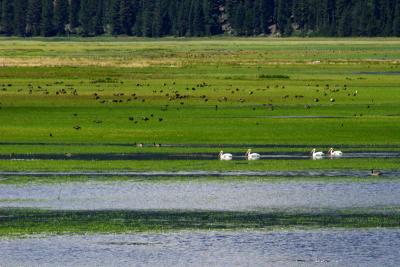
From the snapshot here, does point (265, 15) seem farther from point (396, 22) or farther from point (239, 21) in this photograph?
point (396, 22)

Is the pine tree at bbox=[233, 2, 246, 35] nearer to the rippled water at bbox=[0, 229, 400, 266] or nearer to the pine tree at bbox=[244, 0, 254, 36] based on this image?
the pine tree at bbox=[244, 0, 254, 36]

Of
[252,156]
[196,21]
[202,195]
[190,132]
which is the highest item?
[196,21]

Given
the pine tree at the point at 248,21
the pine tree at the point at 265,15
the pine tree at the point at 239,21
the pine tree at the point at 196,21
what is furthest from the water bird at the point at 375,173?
the pine tree at the point at 265,15

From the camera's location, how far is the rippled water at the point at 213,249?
73.1 ft

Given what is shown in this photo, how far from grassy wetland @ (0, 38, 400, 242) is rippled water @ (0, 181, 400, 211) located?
44cm

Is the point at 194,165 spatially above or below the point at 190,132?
below

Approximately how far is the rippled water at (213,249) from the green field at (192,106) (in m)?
11.0

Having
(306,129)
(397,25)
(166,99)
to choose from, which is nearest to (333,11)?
(397,25)

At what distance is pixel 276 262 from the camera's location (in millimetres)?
22141

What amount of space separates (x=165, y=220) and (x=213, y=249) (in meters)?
3.54

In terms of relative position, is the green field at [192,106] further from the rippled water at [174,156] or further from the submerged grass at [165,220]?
the submerged grass at [165,220]

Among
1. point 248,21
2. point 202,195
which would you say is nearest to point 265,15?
point 248,21

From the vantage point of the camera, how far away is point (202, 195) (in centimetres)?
3033

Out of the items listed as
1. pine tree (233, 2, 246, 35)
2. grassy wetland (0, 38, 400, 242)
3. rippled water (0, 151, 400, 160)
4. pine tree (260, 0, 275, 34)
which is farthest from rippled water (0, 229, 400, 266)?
pine tree (260, 0, 275, 34)
